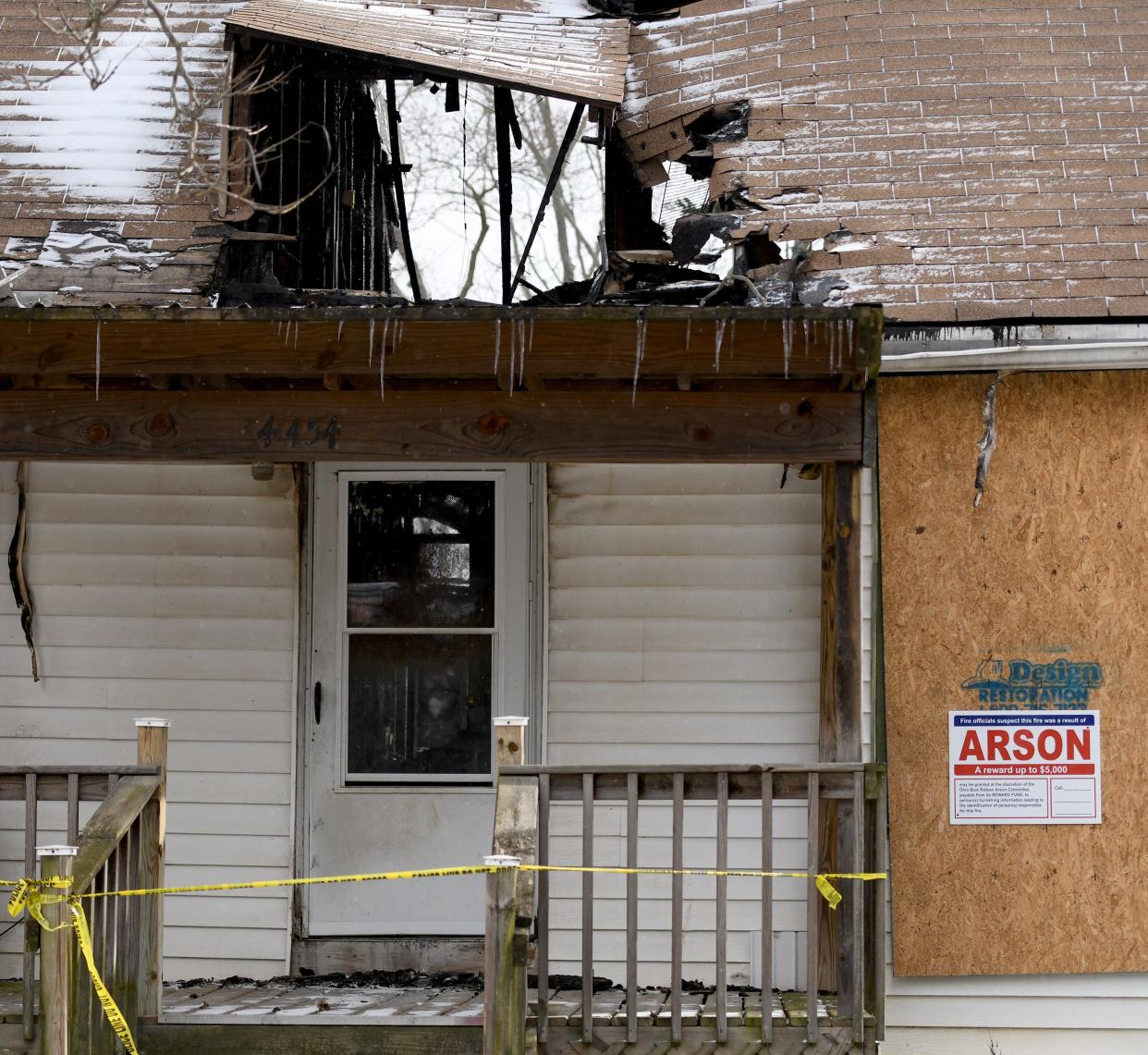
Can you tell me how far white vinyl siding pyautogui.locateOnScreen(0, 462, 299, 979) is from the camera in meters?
6.46

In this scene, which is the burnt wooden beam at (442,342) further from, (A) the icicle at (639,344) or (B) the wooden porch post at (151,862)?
(B) the wooden porch post at (151,862)

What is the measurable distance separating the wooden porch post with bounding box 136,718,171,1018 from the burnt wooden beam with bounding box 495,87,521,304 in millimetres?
3021

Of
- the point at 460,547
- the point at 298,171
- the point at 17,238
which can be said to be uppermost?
the point at 298,171

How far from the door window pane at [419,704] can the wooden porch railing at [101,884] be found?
1495 mm

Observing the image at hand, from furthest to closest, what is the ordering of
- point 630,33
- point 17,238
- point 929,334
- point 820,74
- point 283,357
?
point 630,33 → point 820,74 → point 17,238 → point 929,334 → point 283,357

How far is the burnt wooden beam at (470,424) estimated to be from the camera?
17.5ft

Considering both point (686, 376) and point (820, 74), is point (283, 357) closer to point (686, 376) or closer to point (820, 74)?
point (686, 376)

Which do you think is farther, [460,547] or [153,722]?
[460,547]

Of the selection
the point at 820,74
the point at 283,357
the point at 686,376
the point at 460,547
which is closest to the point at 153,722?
the point at 283,357

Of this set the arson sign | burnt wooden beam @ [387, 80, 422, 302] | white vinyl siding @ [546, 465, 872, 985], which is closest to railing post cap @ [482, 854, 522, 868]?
white vinyl siding @ [546, 465, 872, 985]

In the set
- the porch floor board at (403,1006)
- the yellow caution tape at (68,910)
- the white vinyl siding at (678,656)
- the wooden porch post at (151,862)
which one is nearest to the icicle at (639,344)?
the white vinyl siding at (678,656)

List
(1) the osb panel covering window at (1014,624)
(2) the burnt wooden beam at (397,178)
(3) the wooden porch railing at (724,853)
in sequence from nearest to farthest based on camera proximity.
Answer: (3) the wooden porch railing at (724,853)
(1) the osb panel covering window at (1014,624)
(2) the burnt wooden beam at (397,178)

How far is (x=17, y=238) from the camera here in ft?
21.5

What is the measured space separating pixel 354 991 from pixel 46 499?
9.22 feet
